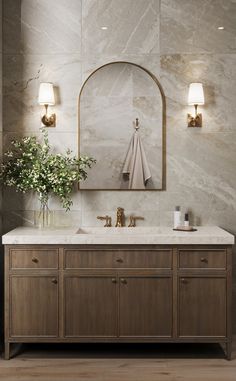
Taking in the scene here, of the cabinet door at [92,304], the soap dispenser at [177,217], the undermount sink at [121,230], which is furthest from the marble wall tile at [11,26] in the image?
the cabinet door at [92,304]

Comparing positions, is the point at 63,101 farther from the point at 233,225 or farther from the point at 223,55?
the point at 233,225

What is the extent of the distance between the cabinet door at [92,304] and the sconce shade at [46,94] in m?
1.40

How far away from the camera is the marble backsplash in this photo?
406cm

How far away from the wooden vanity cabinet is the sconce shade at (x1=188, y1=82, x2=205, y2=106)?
1173 mm

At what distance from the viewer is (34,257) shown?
354 cm

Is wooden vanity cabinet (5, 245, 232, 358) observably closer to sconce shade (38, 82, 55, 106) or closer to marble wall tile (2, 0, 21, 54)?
sconce shade (38, 82, 55, 106)

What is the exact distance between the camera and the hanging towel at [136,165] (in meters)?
4.08

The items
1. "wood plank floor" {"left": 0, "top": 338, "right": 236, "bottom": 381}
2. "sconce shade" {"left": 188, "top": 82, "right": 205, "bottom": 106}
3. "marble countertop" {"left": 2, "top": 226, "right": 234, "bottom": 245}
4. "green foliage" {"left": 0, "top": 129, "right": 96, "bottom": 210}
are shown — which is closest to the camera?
"wood plank floor" {"left": 0, "top": 338, "right": 236, "bottom": 381}

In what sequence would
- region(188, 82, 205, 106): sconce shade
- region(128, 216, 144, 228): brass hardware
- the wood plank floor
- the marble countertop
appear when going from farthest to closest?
region(128, 216, 144, 228): brass hardware, region(188, 82, 205, 106): sconce shade, the marble countertop, the wood plank floor

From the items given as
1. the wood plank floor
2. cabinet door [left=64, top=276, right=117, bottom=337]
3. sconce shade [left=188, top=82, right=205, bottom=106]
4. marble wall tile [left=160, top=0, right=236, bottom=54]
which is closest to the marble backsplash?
marble wall tile [left=160, top=0, right=236, bottom=54]

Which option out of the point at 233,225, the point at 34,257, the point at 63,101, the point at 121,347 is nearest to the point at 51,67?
the point at 63,101

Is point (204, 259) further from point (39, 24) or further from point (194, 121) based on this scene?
point (39, 24)

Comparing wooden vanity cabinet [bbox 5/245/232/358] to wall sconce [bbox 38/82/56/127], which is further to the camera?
wall sconce [bbox 38/82/56/127]

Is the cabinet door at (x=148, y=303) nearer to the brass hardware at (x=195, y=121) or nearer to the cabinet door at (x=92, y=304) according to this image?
the cabinet door at (x=92, y=304)
